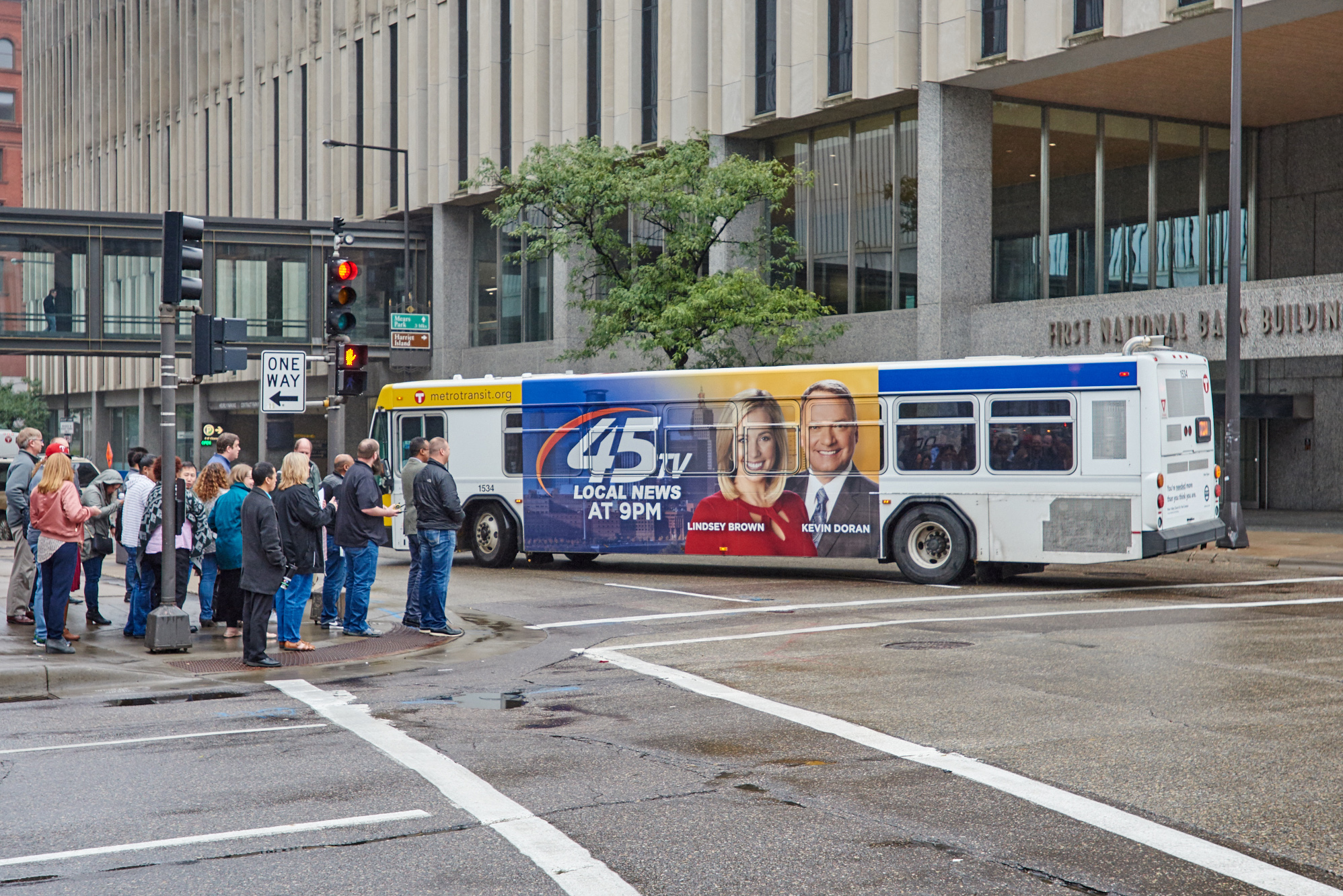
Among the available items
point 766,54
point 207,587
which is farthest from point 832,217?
point 207,587


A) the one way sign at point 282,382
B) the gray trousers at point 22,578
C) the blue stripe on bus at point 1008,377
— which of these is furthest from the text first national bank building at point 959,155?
the gray trousers at point 22,578

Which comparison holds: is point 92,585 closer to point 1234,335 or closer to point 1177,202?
point 1234,335

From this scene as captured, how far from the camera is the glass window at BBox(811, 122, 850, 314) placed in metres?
30.9

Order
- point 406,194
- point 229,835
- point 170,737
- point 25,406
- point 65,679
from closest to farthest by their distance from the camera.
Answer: point 229,835 < point 170,737 < point 65,679 < point 406,194 < point 25,406

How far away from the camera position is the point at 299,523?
39.4 ft

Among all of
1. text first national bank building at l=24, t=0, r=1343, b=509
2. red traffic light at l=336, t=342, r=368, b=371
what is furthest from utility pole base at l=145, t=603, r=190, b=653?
text first national bank building at l=24, t=0, r=1343, b=509

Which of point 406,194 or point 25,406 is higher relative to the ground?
point 406,194

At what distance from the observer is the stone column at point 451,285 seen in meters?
42.2

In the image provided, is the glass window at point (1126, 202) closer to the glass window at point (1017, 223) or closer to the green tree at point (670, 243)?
the glass window at point (1017, 223)

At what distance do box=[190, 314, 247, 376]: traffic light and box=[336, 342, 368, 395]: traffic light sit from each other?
8.62ft

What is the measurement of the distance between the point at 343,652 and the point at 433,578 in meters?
1.44

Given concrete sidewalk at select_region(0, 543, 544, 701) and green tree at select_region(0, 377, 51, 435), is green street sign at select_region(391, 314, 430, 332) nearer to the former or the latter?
concrete sidewalk at select_region(0, 543, 544, 701)

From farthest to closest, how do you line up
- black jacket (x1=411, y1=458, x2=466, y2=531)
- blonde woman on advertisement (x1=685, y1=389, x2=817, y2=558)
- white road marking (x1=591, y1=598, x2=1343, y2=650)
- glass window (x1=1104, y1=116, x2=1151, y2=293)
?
glass window (x1=1104, y1=116, x2=1151, y2=293)
blonde woman on advertisement (x1=685, y1=389, x2=817, y2=558)
black jacket (x1=411, y1=458, x2=466, y2=531)
white road marking (x1=591, y1=598, x2=1343, y2=650)

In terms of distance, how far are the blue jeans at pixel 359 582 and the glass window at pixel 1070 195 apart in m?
20.8
